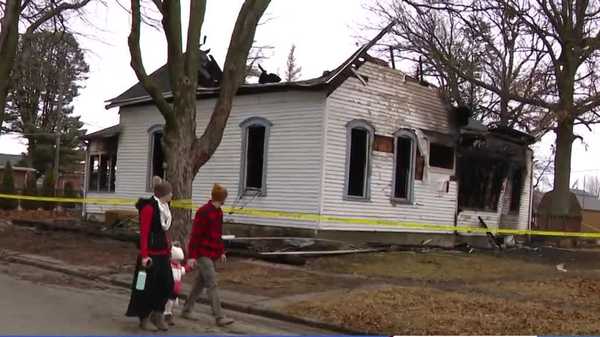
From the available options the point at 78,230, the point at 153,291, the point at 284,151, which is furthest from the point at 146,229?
the point at 78,230

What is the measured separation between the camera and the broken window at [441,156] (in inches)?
814

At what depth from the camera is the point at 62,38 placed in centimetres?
2427

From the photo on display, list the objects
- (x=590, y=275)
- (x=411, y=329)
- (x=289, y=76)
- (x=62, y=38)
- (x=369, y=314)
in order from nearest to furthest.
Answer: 1. (x=411, y=329)
2. (x=369, y=314)
3. (x=590, y=275)
4. (x=62, y=38)
5. (x=289, y=76)

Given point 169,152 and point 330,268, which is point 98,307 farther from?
point 330,268

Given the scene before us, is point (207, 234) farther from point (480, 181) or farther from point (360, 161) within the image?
point (480, 181)

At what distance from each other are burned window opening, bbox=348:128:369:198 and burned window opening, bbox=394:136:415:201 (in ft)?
4.45

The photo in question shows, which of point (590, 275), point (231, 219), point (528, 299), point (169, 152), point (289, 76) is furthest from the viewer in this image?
point (289, 76)

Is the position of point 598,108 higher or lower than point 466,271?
higher

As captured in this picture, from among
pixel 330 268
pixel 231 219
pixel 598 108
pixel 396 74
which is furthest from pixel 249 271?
pixel 598 108

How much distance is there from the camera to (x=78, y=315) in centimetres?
841

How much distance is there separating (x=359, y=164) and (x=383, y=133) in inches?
46.3

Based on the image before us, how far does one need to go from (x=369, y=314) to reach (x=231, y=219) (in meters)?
10.8

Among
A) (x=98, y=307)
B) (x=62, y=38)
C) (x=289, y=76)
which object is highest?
(x=289, y=76)

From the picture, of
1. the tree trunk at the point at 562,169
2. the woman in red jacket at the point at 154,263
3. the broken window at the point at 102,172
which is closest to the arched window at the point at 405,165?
the tree trunk at the point at 562,169
